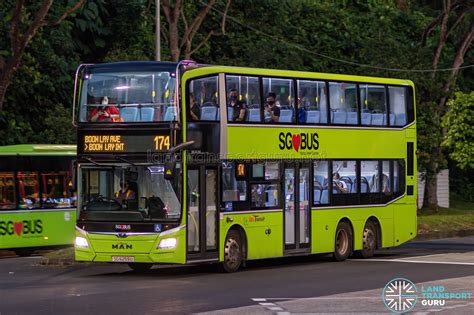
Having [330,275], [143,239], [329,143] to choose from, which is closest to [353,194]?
[329,143]

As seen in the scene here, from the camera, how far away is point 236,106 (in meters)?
23.0

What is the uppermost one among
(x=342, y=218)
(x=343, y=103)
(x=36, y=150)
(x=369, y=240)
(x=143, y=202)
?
(x=343, y=103)

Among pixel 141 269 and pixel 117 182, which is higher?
pixel 117 182

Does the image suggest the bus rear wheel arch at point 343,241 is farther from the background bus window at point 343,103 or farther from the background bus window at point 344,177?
the background bus window at point 343,103

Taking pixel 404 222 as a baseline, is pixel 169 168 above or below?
above

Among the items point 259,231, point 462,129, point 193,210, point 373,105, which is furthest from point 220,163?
point 462,129

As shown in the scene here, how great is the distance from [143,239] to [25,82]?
22.4m

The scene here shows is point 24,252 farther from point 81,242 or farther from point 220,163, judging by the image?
point 220,163

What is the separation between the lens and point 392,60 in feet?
155

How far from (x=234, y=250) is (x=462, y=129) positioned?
24.0m

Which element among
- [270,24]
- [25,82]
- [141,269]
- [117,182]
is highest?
[270,24]

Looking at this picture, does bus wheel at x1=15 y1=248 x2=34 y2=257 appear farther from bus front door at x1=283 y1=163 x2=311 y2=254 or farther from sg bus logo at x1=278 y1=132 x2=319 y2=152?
sg bus logo at x1=278 y1=132 x2=319 y2=152

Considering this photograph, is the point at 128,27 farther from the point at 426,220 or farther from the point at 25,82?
the point at 426,220

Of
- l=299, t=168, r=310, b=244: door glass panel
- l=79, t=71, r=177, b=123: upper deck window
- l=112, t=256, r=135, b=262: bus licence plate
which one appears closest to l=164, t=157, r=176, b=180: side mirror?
l=79, t=71, r=177, b=123: upper deck window
